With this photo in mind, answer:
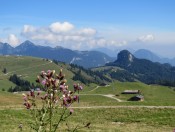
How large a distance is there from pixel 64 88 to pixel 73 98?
0.29 m

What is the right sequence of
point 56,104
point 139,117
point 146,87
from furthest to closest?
point 146,87 → point 139,117 → point 56,104

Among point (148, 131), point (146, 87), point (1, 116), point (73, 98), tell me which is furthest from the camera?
point (146, 87)

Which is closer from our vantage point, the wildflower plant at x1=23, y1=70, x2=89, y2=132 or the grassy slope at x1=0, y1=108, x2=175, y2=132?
the wildflower plant at x1=23, y1=70, x2=89, y2=132

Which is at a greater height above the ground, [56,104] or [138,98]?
[56,104]

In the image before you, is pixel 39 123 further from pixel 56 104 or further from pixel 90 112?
pixel 90 112

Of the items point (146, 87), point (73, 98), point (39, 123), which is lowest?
point (146, 87)

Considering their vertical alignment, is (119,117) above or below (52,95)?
below

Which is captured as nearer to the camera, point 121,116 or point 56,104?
point 56,104

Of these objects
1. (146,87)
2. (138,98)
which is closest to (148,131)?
(138,98)

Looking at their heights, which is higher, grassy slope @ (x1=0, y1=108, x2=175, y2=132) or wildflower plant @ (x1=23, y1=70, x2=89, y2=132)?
wildflower plant @ (x1=23, y1=70, x2=89, y2=132)

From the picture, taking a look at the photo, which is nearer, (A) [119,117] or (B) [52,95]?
(B) [52,95]

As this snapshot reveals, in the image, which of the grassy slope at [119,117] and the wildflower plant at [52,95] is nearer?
the wildflower plant at [52,95]

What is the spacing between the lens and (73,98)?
755 cm

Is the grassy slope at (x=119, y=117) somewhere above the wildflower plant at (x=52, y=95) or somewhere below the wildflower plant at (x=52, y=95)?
below
